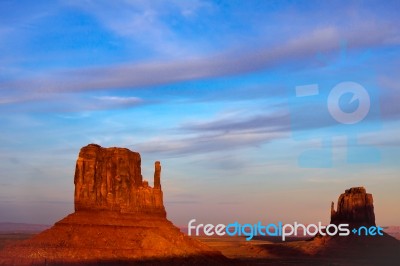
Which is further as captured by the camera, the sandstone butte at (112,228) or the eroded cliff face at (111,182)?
the eroded cliff face at (111,182)

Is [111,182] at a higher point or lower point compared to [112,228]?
higher

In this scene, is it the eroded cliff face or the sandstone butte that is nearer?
the sandstone butte

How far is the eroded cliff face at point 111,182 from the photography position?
137m

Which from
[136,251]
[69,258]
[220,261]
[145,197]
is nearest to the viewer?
[69,258]

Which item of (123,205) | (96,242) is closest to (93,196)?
(123,205)

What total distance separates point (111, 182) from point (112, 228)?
44.7ft

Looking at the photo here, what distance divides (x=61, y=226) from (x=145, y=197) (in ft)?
76.1

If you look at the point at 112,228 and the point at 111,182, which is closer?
the point at 112,228

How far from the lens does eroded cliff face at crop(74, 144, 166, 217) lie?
450 ft

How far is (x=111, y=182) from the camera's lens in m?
140

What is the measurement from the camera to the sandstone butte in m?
118

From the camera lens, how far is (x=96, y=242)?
401 ft

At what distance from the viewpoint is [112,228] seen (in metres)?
129

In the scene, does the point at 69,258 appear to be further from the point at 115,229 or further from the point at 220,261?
the point at 220,261
